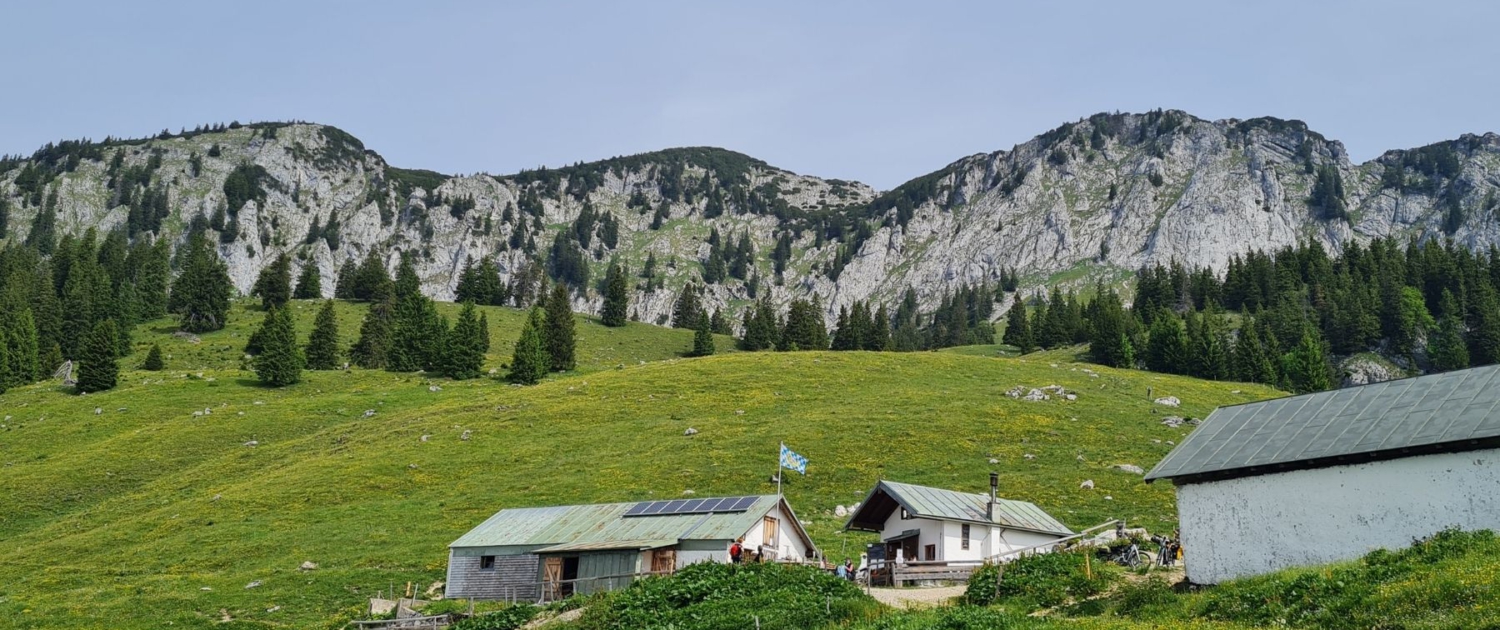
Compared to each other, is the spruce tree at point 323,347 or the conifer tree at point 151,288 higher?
the conifer tree at point 151,288

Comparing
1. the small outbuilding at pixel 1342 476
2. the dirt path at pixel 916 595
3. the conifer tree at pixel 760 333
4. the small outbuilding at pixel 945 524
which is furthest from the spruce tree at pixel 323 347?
the small outbuilding at pixel 1342 476

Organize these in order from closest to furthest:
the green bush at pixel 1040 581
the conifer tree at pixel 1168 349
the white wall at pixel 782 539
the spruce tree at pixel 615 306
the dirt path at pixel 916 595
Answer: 1. the green bush at pixel 1040 581
2. the dirt path at pixel 916 595
3. the white wall at pixel 782 539
4. the conifer tree at pixel 1168 349
5. the spruce tree at pixel 615 306

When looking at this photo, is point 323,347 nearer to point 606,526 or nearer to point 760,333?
point 760,333

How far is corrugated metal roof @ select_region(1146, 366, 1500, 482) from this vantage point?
990 inches

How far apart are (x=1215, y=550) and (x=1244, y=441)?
376 cm

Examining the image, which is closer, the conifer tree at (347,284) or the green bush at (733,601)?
the green bush at (733,601)

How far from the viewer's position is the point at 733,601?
93.9 feet

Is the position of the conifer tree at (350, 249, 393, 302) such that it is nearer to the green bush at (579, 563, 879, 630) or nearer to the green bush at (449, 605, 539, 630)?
the green bush at (449, 605, 539, 630)

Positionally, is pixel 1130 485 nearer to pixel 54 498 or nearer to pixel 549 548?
pixel 549 548

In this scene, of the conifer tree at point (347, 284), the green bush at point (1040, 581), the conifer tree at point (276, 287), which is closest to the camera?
the green bush at point (1040, 581)

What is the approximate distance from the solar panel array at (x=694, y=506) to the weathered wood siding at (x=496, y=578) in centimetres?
495

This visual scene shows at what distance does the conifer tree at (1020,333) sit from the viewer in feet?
542

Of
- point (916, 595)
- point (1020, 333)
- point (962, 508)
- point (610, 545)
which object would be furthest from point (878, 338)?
point (916, 595)

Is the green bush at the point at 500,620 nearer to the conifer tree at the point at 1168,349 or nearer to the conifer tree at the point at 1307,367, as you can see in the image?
the conifer tree at the point at 1307,367
